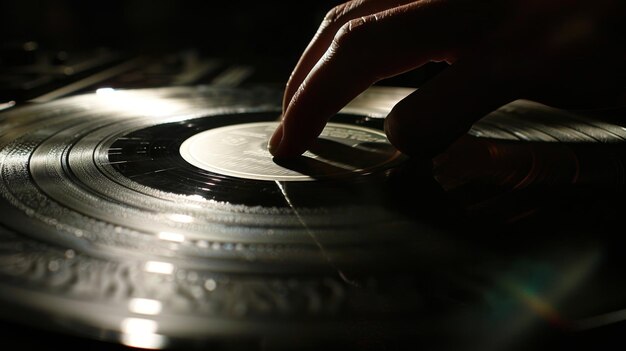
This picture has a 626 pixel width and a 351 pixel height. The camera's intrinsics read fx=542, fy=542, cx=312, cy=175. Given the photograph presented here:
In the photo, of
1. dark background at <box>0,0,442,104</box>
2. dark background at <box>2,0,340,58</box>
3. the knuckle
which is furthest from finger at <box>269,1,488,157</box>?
dark background at <box>2,0,340,58</box>

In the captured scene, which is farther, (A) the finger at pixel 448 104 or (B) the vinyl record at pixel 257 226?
(A) the finger at pixel 448 104

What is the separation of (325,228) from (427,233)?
78mm

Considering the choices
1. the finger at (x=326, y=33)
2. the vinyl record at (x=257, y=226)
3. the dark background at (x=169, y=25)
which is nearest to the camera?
the vinyl record at (x=257, y=226)

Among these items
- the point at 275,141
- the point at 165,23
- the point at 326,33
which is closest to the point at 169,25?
the point at 165,23

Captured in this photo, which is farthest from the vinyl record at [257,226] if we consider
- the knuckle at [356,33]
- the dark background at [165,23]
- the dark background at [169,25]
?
the dark background at [165,23]

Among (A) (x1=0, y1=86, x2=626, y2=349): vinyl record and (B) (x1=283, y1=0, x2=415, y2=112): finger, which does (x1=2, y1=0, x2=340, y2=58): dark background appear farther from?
(A) (x1=0, y1=86, x2=626, y2=349): vinyl record

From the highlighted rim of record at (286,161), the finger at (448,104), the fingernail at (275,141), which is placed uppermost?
the finger at (448,104)

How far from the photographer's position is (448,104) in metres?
0.61

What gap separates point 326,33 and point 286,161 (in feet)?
1.04

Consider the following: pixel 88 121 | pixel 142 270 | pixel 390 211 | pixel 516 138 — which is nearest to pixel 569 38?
pixel 516 138

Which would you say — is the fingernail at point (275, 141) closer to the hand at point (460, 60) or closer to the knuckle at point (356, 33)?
the hand at point (460, 60)

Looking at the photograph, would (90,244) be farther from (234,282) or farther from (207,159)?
(207,159)

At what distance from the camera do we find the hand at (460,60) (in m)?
0.62

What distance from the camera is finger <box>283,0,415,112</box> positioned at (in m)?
0.84
